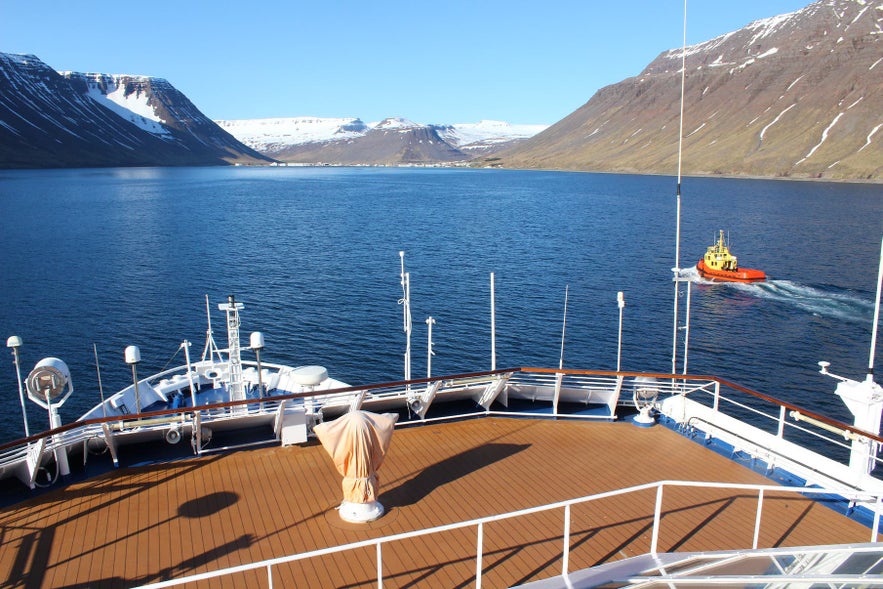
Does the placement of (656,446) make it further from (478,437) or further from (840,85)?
(840,85)

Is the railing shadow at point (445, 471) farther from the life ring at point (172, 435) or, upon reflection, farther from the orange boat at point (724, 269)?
the orange boat at point (724, 269)

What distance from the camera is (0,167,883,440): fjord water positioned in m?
35.0

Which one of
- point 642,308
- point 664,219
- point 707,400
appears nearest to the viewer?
point 707,400

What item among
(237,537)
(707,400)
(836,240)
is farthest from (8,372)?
(836,240)

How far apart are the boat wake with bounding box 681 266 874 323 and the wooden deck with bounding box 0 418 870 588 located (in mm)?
35736

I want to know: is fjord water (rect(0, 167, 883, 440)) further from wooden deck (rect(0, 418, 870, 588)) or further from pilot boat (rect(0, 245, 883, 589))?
wooden deck (rect(0, 418, 870, 588))

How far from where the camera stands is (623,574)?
7168 mm

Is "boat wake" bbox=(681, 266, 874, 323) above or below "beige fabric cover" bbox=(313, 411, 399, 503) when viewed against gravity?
below

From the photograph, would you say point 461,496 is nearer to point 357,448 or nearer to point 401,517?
point 401,517

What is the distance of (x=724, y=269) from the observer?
57.9 metres

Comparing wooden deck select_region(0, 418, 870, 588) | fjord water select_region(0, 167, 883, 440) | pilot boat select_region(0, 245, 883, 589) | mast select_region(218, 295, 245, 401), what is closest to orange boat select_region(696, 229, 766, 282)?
fjord water select_region(0, 167, 883, 440)

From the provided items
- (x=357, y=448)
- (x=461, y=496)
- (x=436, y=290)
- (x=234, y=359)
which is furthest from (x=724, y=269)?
(x=357, y=448)

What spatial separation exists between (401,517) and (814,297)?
51.8 m

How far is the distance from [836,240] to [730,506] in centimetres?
7927
